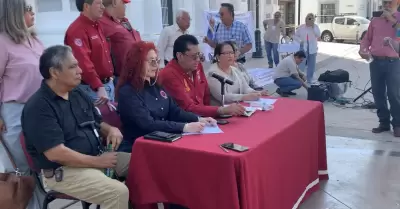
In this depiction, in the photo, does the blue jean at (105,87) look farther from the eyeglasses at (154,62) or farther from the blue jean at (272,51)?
the blue jean at (272,51)

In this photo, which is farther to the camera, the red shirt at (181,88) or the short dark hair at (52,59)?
the red shirt at (181,88)

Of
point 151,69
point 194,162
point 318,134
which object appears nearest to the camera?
point 194,162

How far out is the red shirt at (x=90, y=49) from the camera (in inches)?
140

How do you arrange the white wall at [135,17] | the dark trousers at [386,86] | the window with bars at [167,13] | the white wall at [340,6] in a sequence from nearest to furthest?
the dark trousers at [386,86] < the white wall at [135,17] < the window with bars at [167,13] < the white wall at [340,6]

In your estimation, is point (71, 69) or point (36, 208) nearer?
point (71, 69)

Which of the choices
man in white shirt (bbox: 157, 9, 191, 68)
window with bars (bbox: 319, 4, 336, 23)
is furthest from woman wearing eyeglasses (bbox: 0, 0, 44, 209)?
window with bars (bbox: 319, 4, 336, 23)

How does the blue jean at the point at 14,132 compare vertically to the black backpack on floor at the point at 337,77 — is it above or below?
above

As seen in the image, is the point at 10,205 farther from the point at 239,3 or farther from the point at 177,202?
the point at 239,3

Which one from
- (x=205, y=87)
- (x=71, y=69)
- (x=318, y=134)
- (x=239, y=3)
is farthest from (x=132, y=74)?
(x=239, y=3)

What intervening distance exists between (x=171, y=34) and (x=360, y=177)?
11.1ft

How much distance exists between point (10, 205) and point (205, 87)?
6.49 ft

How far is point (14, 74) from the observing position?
3.07 m

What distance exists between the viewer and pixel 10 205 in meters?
2.68

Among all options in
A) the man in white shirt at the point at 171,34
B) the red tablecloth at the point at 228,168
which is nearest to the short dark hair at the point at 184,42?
the red tablecloth at the point at 228,168
